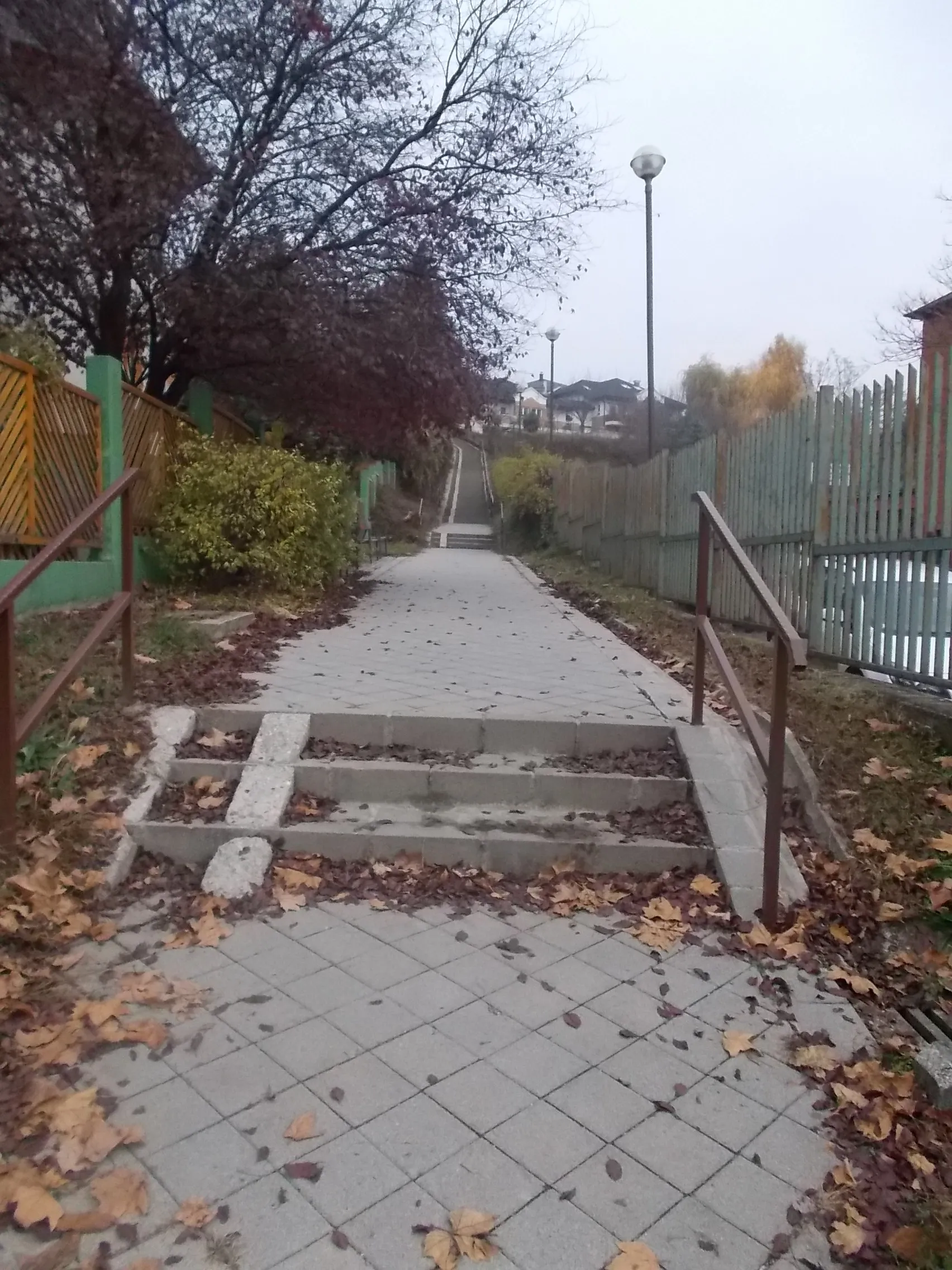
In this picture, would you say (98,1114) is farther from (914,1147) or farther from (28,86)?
(28,86)

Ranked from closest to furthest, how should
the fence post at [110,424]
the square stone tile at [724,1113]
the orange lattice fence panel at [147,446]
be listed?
1. the square stone tile at [724,1113]
2. the fence post at [110,424]
3. the orange lattice fence panel at [147,446]

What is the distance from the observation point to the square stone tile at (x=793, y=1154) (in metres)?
2.16

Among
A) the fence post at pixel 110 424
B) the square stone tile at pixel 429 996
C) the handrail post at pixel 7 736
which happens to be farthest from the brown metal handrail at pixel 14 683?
the fence post at pixel 110 424

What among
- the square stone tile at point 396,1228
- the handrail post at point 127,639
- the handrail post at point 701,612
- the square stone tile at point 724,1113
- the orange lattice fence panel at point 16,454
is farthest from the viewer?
the orange lattice fence panel at point 16,454

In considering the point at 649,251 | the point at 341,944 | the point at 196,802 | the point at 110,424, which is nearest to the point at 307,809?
the point at 196,802

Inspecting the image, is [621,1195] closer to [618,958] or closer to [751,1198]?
[751,1198]

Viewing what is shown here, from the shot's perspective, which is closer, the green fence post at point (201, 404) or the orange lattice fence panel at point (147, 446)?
the orange lattice fence panel at point (147, 446)

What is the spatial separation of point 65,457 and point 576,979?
5470 millimetres

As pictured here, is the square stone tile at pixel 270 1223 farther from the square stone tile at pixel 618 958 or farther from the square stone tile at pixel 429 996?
the square stone tile at pixel 618 958

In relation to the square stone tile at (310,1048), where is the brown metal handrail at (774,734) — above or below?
above

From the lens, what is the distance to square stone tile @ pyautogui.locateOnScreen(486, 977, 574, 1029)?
9.14 feet

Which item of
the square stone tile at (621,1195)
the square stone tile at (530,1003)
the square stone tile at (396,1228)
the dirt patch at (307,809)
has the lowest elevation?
the square stone tile at (621,1195)

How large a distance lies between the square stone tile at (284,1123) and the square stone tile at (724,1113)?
0.87 metres

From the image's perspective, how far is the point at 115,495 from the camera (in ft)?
14.1
